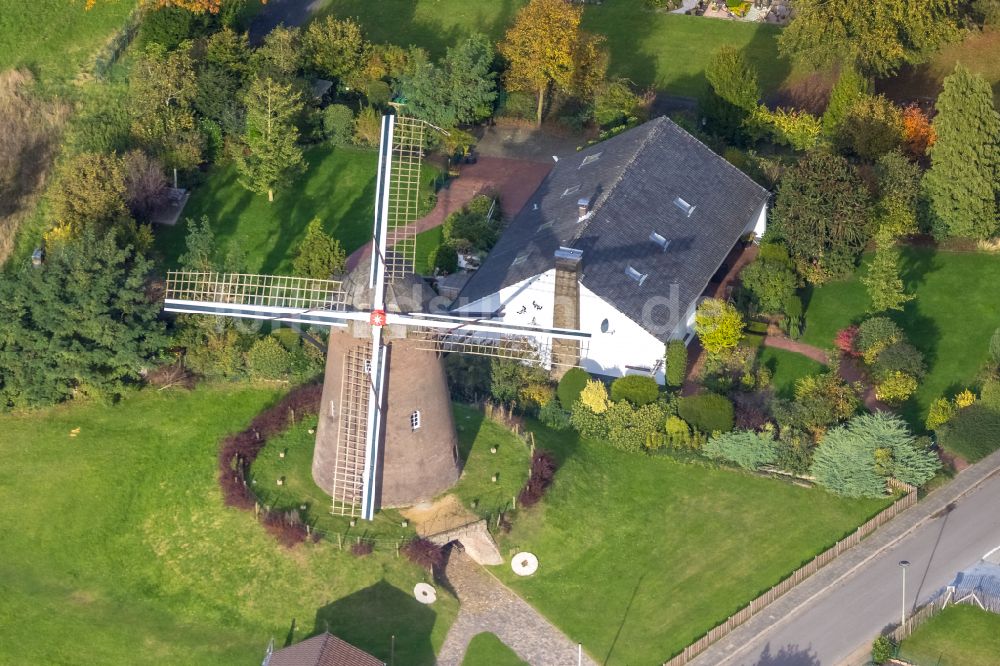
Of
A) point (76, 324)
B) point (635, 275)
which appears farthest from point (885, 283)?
point (76, 324)

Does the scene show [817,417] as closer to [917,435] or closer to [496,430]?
[917,435]

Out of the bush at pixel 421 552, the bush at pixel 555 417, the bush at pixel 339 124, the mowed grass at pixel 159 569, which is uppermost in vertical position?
the bush at pixel 339 124

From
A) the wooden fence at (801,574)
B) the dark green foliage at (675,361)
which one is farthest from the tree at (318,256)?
the wooden fence at (801,574)

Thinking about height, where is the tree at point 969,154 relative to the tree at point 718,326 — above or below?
above

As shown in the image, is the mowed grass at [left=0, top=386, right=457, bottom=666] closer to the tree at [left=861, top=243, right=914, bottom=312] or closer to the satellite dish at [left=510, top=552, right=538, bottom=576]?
the satellite dish at [left=510, top=552, right=538, bottom=576]

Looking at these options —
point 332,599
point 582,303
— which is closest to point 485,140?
point 582,303

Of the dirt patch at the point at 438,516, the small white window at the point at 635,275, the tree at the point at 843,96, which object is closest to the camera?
the dirt patch at the point at 438,516

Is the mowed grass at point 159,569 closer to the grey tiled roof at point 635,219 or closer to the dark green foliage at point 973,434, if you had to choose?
the grey tiled roof at point 635,219

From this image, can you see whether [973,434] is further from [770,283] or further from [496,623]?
[496,623]
